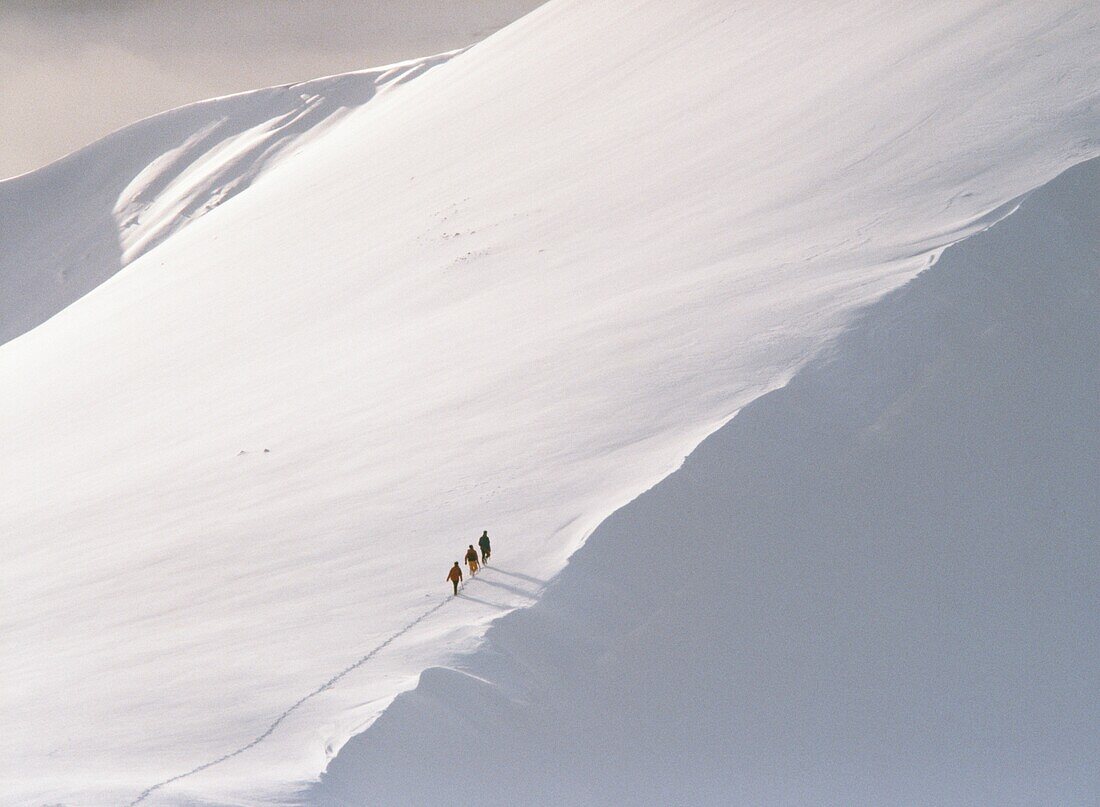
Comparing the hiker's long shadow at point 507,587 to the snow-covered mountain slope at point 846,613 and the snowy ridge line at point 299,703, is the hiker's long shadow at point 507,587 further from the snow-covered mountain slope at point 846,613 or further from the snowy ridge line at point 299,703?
the snowy ridge line at point 299,703

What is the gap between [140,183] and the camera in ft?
200

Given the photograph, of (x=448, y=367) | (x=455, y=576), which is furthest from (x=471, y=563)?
(x=448, y=367)

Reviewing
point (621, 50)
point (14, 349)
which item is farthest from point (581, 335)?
point (14, 349)

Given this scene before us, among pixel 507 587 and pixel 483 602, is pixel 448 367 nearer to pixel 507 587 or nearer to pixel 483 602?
pixel 507 587

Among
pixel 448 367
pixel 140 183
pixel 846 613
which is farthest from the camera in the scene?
pixel 140 183

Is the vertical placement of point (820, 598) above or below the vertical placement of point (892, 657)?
above

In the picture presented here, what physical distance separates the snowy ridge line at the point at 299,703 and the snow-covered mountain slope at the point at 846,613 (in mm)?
645

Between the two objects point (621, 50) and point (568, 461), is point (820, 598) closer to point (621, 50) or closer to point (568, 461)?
point (568, 461)

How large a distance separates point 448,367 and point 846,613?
6280 mm

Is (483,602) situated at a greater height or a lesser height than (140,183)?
lesser

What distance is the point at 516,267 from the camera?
55.8 ft

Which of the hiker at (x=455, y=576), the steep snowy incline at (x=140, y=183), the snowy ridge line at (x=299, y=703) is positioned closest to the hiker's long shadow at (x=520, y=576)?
the hiker at (x=455, y=576)

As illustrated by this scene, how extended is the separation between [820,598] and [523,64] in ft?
69.4

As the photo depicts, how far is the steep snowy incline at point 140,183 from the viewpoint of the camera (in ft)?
185
